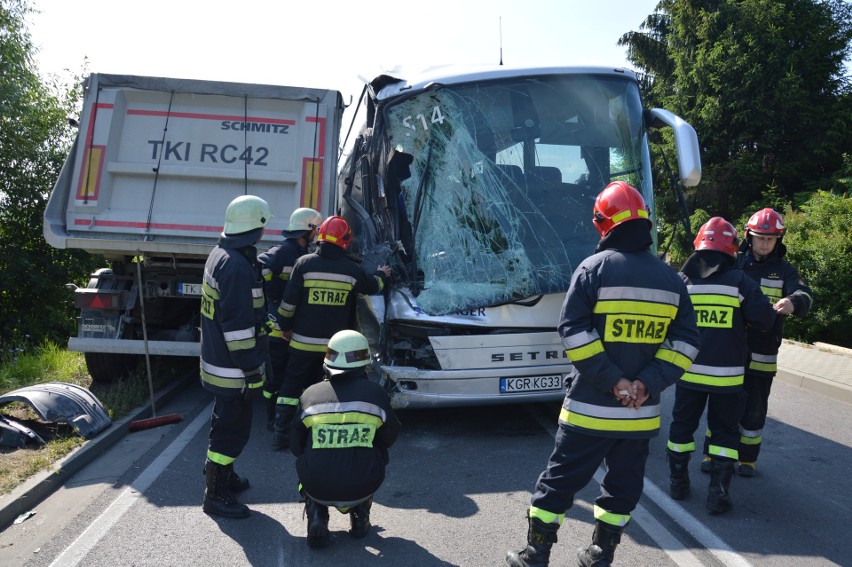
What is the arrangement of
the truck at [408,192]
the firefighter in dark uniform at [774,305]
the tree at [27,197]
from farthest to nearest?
1. the tree at [27,197]
2. the truck at [408,192]
3. the firefighter in dark uniform at [774,305]

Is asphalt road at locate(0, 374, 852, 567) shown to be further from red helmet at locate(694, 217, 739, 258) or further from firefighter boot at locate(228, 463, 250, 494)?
red helmet at locate(694, 217, 739, 258)

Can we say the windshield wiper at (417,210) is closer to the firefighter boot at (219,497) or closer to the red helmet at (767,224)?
the firefighter boot at (219,497)

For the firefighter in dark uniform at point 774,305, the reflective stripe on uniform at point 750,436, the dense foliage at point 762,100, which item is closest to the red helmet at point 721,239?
the firefighter in dark uniform at point 774,305

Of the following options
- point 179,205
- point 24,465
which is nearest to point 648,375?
point 24,465

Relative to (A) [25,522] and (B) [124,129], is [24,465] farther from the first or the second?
(B) [124,129]

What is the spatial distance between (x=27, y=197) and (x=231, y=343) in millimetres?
9809

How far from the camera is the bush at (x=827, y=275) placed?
405 inches

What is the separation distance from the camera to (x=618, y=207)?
3373 mm

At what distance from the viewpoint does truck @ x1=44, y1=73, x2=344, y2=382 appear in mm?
6828

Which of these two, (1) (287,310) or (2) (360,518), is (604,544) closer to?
(2) (360,518)

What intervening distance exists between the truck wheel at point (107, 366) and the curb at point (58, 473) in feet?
2.89

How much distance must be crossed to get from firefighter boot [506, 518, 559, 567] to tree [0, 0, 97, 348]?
10.1m

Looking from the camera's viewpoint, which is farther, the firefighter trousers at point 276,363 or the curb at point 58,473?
the firefighter trousers at point 276,363

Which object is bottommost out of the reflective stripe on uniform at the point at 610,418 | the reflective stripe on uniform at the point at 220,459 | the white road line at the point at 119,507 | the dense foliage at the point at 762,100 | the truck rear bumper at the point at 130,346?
the white road line at the point at 119,507
